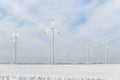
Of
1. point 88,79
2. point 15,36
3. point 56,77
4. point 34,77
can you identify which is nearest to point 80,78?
point 88,79

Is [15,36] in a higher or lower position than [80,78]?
higher

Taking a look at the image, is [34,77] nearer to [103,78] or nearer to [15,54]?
[103,78]

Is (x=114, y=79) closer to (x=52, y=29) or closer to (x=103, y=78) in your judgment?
(x=103, y=78)

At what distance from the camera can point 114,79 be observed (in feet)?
53.0

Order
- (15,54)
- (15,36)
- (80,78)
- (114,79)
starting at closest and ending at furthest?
(114,79) → (80,78) → (15,54) → (15,36)

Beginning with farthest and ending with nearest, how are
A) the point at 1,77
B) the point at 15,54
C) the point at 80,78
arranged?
the point at 15,54, the point at 1,77, the point at 80,78

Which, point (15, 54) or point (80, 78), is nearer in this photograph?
point (80, 78)

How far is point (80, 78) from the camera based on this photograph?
56.7ft

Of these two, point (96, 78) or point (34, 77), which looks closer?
point (96, 78)

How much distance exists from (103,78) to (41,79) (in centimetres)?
430

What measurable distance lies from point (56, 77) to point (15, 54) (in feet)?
203

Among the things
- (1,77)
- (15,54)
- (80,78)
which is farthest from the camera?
(15,54)

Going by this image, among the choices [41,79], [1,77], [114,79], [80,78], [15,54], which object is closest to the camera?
[114,79]

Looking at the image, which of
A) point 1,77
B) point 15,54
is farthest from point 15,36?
point 1,77
